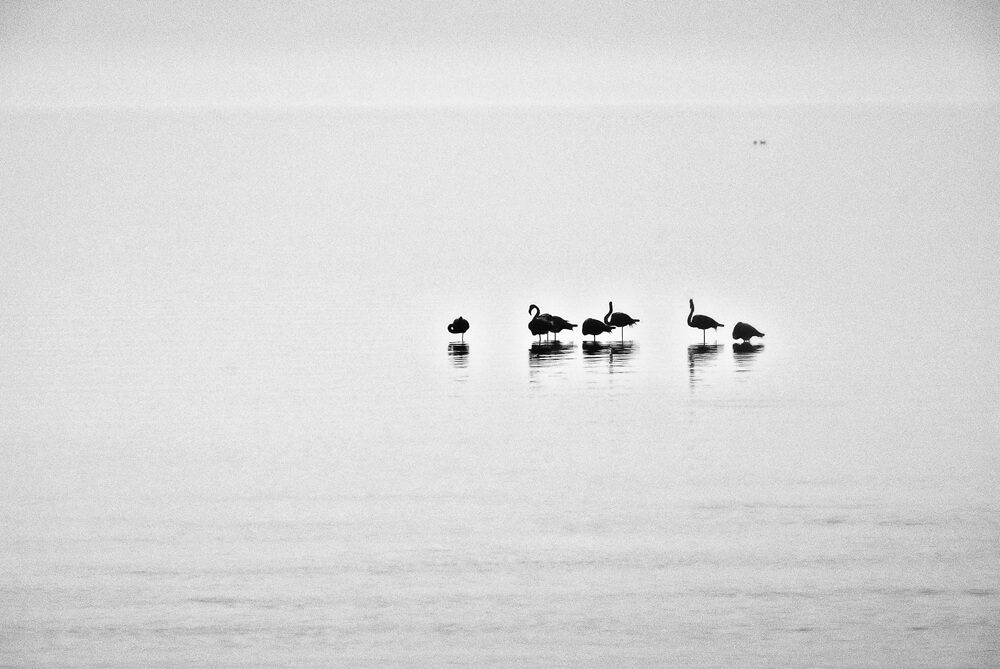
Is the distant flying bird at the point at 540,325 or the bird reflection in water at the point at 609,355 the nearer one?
the bird reflection in water at the point at 609,355

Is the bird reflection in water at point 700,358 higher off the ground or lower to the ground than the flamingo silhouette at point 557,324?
lower

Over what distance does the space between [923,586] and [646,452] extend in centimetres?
263

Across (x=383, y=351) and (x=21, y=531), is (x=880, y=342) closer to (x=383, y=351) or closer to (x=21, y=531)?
(x=383, y=351)

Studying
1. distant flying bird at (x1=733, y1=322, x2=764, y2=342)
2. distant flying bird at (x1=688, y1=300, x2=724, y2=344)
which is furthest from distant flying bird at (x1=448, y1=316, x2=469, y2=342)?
distant flying bird at (x1=733, y1=322, x2=764, y2=342)

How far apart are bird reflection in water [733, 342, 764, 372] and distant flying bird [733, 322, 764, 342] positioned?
78 millimetres

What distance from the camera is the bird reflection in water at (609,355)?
11.8 meters

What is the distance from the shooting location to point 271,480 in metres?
8.01

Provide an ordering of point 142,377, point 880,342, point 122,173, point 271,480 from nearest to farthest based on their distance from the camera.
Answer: point 271,480 → point 142,377 → point 880,342 → point 122,173

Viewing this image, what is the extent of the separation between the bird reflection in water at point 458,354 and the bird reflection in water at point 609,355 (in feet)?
3.56

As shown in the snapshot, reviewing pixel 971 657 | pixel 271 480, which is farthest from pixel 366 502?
pixel 971 657

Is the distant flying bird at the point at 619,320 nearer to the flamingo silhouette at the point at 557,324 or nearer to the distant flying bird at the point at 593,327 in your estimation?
the distant flying bird at the point at 593,327

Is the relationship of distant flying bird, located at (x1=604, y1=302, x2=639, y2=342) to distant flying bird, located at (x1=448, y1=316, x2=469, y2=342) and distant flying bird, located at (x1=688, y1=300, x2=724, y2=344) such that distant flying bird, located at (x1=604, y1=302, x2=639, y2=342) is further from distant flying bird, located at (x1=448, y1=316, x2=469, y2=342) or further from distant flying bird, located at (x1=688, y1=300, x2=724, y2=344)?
distant flying bird, located at (x1=448, y1=316, x2=469, y2=342)

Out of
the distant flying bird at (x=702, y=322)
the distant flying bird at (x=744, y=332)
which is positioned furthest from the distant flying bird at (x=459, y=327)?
the distant flying bird at (x=744, y=332)

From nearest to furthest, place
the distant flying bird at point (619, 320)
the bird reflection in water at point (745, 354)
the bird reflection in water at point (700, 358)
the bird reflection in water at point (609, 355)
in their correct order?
the bird reflection in water at point (700, 358) < the bird reflection in water at point (745, 354) < the bird reflection in water at point (609, 355) < the distant flying bird at point (619, 320)
